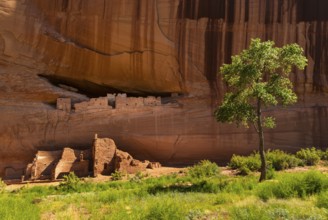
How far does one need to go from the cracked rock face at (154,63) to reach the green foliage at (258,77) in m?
5.22

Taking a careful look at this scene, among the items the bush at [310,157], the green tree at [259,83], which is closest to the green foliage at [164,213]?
the green tree at [259,83]

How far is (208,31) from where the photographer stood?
16.6m

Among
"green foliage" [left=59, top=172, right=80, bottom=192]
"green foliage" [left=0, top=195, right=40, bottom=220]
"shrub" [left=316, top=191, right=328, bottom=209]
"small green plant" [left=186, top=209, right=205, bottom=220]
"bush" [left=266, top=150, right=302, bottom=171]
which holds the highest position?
"bush" [left=266, top=150, right=302, bottom=171]

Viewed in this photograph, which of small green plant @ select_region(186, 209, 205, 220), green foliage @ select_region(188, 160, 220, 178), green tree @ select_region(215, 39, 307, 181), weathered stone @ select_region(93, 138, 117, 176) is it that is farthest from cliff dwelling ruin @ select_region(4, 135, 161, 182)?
small green plant @ select_region(186, 209, 205, 220)

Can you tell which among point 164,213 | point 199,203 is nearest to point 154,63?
point 199,203

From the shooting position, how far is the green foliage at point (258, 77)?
10.6 m

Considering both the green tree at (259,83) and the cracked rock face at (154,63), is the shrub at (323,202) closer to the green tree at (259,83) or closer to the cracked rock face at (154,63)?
the green tree at (259,83)

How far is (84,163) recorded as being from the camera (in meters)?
14.8

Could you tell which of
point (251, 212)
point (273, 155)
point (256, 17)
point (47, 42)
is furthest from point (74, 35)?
point (251, 212)

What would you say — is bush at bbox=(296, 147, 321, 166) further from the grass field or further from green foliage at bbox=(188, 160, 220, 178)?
the grass field

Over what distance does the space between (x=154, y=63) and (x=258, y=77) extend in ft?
→ 21.6

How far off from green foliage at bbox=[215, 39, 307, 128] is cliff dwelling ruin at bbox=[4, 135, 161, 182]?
15.5 ft

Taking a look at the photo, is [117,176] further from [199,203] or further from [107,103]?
[199,203]

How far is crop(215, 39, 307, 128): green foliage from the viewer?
1062 centimetres
